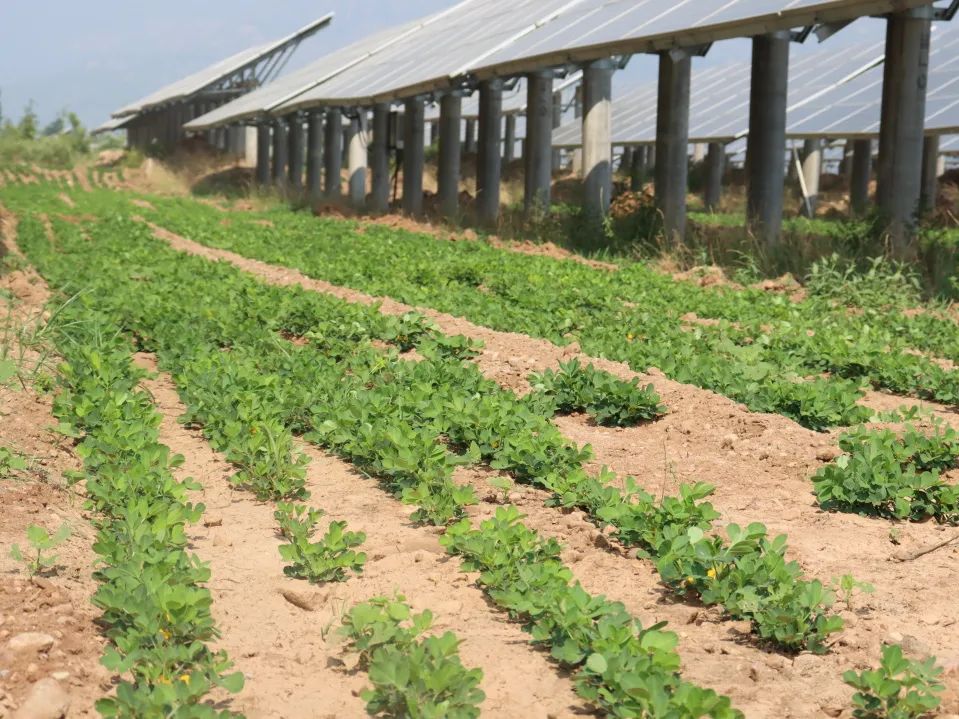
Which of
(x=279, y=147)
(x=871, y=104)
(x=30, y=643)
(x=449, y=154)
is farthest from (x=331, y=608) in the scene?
(x=279, y=147)

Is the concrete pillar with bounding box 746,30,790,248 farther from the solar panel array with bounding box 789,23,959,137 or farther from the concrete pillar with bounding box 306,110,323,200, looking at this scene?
the concrete pillar with bounding box 306,110,323,200

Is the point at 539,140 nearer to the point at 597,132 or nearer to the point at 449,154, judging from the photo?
the point at 597,132

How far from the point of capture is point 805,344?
334 inches

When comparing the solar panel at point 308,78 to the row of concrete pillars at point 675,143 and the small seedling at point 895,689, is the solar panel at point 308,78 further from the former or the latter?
the small seedling at point 895,689

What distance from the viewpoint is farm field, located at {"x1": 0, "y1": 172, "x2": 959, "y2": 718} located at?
137 inches

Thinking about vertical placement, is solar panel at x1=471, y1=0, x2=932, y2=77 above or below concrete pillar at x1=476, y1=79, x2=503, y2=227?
above

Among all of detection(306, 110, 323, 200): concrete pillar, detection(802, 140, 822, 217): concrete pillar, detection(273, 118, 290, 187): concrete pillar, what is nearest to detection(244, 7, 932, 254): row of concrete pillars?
detection(802, 140, 822, 217): concrete pillar

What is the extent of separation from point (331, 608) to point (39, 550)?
0.93 meters

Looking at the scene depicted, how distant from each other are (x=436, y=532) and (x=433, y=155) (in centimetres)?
4418

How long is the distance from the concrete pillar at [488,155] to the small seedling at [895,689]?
21.1 m

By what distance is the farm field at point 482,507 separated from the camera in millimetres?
3475

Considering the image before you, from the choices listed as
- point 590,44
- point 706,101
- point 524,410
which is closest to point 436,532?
point 524,410

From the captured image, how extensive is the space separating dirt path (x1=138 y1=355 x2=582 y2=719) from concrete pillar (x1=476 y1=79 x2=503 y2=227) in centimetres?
1897

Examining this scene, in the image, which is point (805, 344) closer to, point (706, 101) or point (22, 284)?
point (22, 284)
